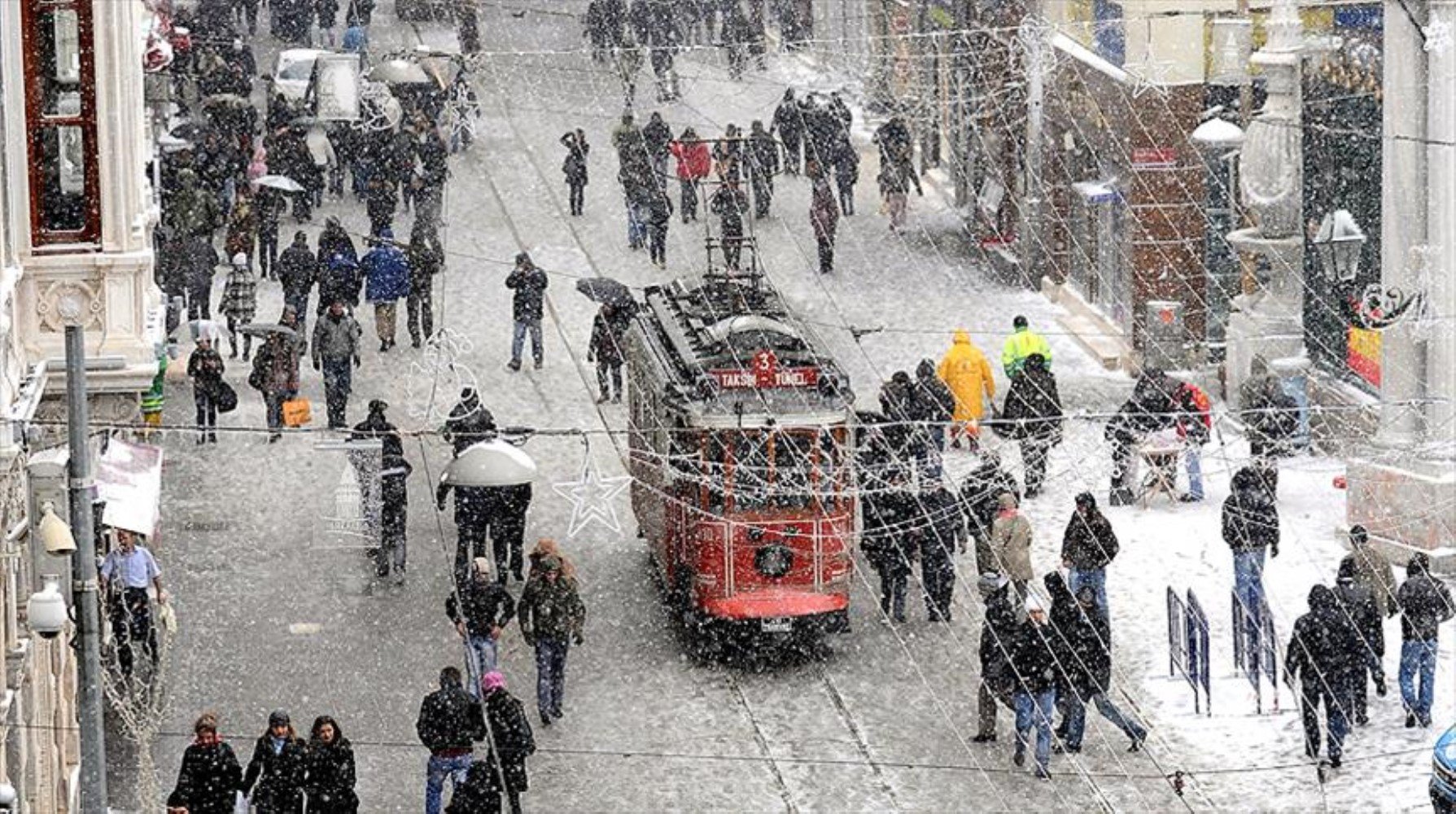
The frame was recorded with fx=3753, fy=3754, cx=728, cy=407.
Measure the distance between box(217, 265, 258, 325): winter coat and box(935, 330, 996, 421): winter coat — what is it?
757 cm

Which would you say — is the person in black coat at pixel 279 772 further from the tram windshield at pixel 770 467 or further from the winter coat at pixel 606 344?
the winter coat at pixel 606 344

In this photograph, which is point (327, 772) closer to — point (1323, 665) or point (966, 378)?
point (1323, 665)

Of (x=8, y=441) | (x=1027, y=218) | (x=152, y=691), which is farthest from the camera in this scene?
(x=1027, y=218)

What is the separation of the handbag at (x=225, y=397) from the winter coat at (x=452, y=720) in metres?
10.0

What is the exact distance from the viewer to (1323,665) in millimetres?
26719

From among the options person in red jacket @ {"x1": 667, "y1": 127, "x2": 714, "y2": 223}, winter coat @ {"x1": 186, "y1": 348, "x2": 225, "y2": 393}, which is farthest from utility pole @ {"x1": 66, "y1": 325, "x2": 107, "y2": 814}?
person in red jacket @ {"x1": 667, "y1": 127, "x2": 714, "y2": 223}

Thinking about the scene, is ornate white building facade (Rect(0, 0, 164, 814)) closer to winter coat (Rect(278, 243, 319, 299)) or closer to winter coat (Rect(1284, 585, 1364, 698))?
winter coat (Rect(1284, 585, 1364, 698))

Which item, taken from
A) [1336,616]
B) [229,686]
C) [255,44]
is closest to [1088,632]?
[1336,616]

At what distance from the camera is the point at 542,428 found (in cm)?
3694

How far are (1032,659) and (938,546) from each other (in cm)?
382

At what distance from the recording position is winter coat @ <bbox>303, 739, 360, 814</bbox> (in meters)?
25.1

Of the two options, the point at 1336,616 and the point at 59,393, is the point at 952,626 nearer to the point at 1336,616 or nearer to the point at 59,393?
the point at 1336,616

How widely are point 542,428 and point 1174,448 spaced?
261 inches

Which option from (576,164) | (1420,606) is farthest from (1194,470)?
(576,164)
